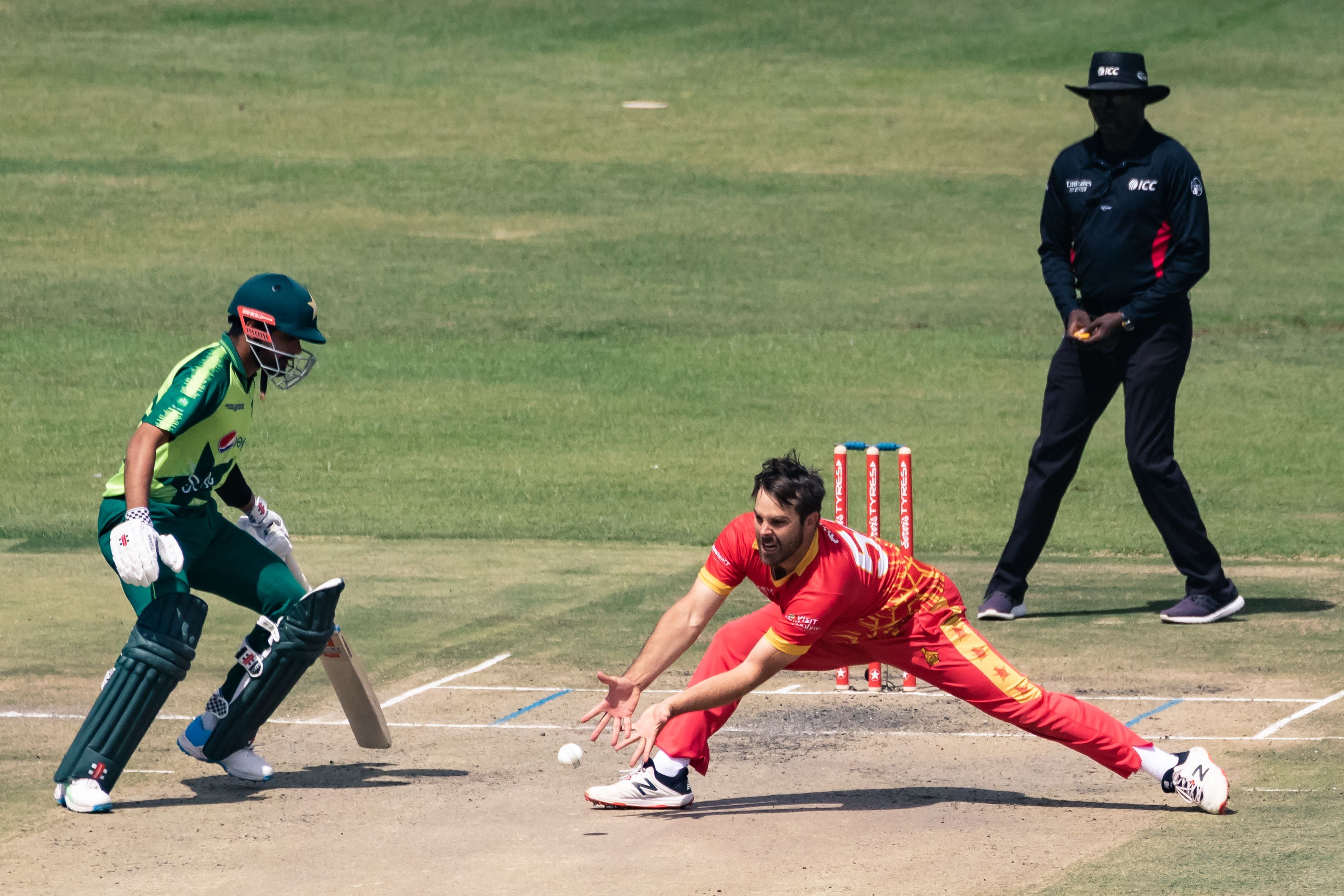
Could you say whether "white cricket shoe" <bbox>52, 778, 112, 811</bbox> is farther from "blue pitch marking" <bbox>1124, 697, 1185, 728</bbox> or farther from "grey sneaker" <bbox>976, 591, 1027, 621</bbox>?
"grey sneaker" <bbox>976, 591, 1027, 621</bbox>

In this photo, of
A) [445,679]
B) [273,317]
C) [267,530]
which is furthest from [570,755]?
[445,679]

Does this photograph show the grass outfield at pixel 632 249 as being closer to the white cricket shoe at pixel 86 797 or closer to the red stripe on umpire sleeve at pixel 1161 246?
the red stripe on umpire sleeve at pixel 1161 246

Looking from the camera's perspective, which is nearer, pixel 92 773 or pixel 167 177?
pixel 92 773

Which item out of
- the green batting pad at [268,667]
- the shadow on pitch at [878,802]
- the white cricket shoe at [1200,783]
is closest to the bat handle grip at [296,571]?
the green batting pad at [268,667]

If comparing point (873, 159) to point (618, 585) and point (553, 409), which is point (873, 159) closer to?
point (553, 409)

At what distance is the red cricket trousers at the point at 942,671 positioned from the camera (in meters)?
7.47

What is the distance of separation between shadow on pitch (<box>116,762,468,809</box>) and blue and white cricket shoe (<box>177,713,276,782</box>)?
0.13ft

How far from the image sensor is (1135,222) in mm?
10703

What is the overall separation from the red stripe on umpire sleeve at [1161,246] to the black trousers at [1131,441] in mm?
233

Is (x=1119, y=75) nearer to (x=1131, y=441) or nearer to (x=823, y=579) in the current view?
(x=1131, y=441)

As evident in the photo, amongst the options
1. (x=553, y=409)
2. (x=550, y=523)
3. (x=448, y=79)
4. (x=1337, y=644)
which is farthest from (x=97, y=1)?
(x=1337, y=644)

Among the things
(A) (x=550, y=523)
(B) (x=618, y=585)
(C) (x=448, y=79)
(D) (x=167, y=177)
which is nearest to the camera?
(B) (x=618, y=585)

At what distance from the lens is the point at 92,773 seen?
7621mm

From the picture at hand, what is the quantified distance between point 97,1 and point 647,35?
10630 millimetres
